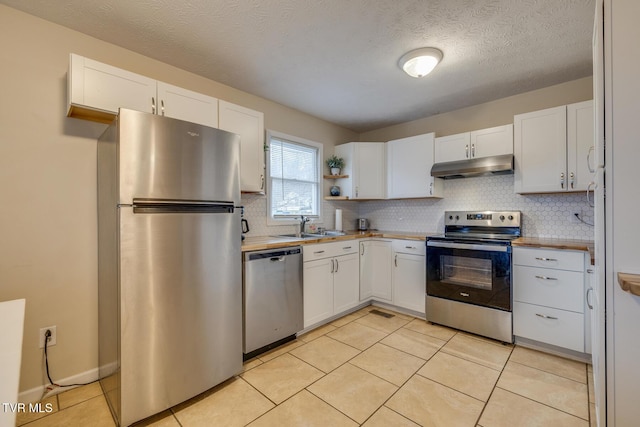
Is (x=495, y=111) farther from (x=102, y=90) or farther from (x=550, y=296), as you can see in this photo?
(x=102, y=90)

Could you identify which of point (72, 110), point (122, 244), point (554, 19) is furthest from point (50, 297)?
point (554, 19)

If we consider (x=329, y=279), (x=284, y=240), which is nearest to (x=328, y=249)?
(x=329, y=279)

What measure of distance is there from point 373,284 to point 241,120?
8.09 feet

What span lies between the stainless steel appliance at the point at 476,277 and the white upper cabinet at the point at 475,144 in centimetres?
69

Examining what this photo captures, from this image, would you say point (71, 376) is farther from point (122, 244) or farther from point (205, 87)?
point (205, 87)

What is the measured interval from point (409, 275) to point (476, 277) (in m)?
0.70

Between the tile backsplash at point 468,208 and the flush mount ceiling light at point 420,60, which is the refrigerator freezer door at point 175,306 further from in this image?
the flush mount ceiling light at point 420,60

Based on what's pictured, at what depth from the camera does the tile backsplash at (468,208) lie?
9.09ft

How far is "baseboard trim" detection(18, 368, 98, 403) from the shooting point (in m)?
1.79

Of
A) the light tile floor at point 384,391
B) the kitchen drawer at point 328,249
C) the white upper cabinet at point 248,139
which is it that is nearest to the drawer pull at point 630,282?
the light tile floor at point 384,391

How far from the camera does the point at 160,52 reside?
2283mm

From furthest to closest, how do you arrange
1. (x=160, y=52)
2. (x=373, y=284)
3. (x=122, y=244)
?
1. (x=373, y=284)
2. (x=160, y=52)
3. (x=122, y=244)

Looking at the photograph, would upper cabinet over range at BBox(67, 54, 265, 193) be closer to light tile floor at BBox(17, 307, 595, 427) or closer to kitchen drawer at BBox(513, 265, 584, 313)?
light tile floor at BBox(17, 307, 595, 427)

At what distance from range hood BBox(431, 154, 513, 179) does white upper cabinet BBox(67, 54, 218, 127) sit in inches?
101
